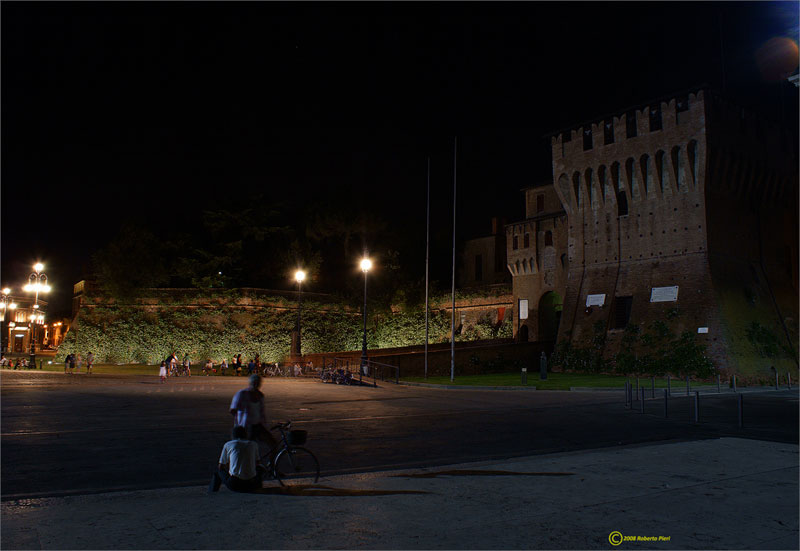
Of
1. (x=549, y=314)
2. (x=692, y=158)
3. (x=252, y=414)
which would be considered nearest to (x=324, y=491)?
(x=252, y=414)

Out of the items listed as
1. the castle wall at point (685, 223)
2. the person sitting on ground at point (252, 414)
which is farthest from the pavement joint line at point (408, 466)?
the castle wall at point (685, 223)

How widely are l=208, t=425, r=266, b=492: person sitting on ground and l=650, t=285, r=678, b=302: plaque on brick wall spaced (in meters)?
30.4

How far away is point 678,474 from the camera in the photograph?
27.2 ft

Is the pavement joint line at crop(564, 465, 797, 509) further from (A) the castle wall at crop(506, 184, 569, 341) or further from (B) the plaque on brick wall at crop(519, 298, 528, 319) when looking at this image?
(B) the plaque on brick wall at crop(519, 298, 528, 319)

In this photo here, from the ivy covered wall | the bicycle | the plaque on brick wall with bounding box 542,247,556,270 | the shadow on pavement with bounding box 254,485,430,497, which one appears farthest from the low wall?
the shadow on pavement with bounding box 254,485,430,497

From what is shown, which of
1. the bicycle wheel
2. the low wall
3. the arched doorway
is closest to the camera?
the bicycle wheel

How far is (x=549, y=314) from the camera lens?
43.5 meters

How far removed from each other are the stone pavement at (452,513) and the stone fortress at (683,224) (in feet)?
85.0

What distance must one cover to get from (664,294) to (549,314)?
11.1 m

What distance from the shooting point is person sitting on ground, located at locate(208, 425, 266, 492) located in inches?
278

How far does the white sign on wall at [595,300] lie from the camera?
36.1 meters

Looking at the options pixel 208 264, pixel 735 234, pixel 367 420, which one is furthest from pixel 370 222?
pixel 367 420

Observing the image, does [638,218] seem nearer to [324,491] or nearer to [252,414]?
[252,414]

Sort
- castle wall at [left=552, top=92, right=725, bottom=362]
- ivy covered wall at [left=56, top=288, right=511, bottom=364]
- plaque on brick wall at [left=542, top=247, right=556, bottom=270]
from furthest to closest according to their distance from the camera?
1. ivy covered wall at [left=56, top=288, right=511, bottom=364]
2. plaque on brick wall at [left=542, top=247, right=556, bottom=270]
3. castle wall at [left=552, top=92, right=725, bottom=362]
